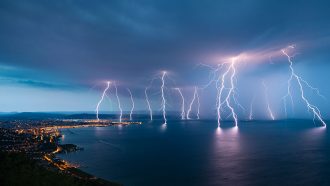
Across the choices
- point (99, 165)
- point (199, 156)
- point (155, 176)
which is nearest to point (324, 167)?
point (199, 156)

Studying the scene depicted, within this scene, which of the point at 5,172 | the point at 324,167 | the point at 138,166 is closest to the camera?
the point at 5,172

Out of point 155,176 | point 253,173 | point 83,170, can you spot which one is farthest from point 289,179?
point 83,170

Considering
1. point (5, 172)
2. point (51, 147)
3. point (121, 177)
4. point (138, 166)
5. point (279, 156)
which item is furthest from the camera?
point (51, 147)

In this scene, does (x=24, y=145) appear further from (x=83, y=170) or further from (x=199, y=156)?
(x=199, y=156)

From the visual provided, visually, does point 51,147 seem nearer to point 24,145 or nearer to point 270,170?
point 24,145

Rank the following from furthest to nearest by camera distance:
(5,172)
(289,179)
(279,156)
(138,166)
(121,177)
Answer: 1. (279,156)
2. (138,166)
3. (121,177)
4. (289,179)
5. (5,172)

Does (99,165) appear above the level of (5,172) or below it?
below

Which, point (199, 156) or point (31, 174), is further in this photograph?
point (199, 156)

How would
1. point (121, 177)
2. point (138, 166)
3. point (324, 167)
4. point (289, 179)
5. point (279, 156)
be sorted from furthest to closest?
point (279, 156) → point (138, 166) → point (324, 167) → point (121, 177) → point (289, 179)

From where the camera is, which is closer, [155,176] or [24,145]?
[155,176]
